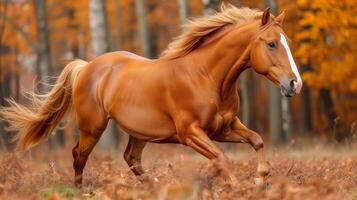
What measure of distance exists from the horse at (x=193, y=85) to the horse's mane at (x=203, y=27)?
0.01m

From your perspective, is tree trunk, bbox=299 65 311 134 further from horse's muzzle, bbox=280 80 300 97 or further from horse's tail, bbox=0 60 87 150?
horse's muzzle, bbox=280 80 300 97

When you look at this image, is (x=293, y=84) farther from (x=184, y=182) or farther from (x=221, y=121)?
(x=184, y=182)

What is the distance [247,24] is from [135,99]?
1545 millimetres

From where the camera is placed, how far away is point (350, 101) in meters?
30.7

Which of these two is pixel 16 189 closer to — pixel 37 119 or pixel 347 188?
pixel 37 119

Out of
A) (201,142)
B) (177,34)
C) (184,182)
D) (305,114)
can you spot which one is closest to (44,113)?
(201,142)

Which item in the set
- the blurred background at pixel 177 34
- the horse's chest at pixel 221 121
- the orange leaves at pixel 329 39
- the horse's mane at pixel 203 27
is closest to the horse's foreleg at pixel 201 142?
the horse's chest at pixel 221 121

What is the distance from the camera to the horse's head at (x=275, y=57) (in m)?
7.22

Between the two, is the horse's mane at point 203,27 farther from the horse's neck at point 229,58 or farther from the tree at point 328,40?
the tree at point 328,40

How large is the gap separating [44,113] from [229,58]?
3190 mm

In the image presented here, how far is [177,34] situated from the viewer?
94.7ft

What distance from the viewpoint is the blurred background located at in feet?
57.2

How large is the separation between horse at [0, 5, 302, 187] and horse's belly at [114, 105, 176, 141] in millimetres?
11

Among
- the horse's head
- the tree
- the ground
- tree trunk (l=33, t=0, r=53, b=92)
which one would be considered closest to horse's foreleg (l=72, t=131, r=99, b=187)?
the ground
